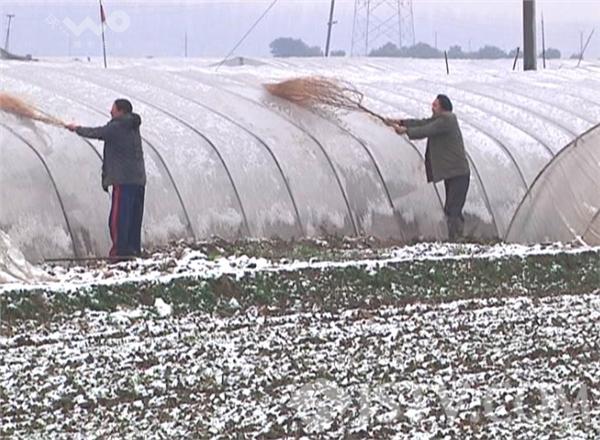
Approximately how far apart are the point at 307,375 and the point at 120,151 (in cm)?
452

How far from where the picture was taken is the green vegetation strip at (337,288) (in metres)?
9.60

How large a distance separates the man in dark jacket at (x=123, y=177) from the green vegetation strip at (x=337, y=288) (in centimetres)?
166

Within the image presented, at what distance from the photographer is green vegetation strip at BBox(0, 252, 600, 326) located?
960 centimetres

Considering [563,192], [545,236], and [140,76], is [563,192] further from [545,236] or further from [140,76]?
[140,76]

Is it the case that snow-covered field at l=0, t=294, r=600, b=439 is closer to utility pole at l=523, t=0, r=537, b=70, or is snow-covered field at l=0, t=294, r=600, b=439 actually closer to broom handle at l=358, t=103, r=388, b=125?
broom handle at l=358, t=103, r=388, b=125

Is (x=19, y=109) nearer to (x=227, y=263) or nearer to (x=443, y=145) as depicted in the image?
(x=227, y=263)

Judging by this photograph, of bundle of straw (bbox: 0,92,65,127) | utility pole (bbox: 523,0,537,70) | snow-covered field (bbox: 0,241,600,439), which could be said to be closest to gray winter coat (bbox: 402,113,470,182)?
snow-covered field (bbox: 0,241,600,439)

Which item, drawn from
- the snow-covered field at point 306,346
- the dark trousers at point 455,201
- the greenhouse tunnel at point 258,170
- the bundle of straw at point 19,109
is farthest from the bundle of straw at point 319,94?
the bundle of straw at point 19,109

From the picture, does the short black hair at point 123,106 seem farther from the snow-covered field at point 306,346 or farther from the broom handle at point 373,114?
the broom handle at point 373,114

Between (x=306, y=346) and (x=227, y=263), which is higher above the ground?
(x=227, y=263)

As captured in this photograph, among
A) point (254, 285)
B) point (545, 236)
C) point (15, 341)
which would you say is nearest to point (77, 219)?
point (254, 285)

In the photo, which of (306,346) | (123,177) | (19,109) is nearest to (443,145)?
(123,177)

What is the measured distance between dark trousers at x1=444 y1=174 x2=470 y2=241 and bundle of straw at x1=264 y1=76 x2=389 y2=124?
1.16m

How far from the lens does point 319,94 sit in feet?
49.0
